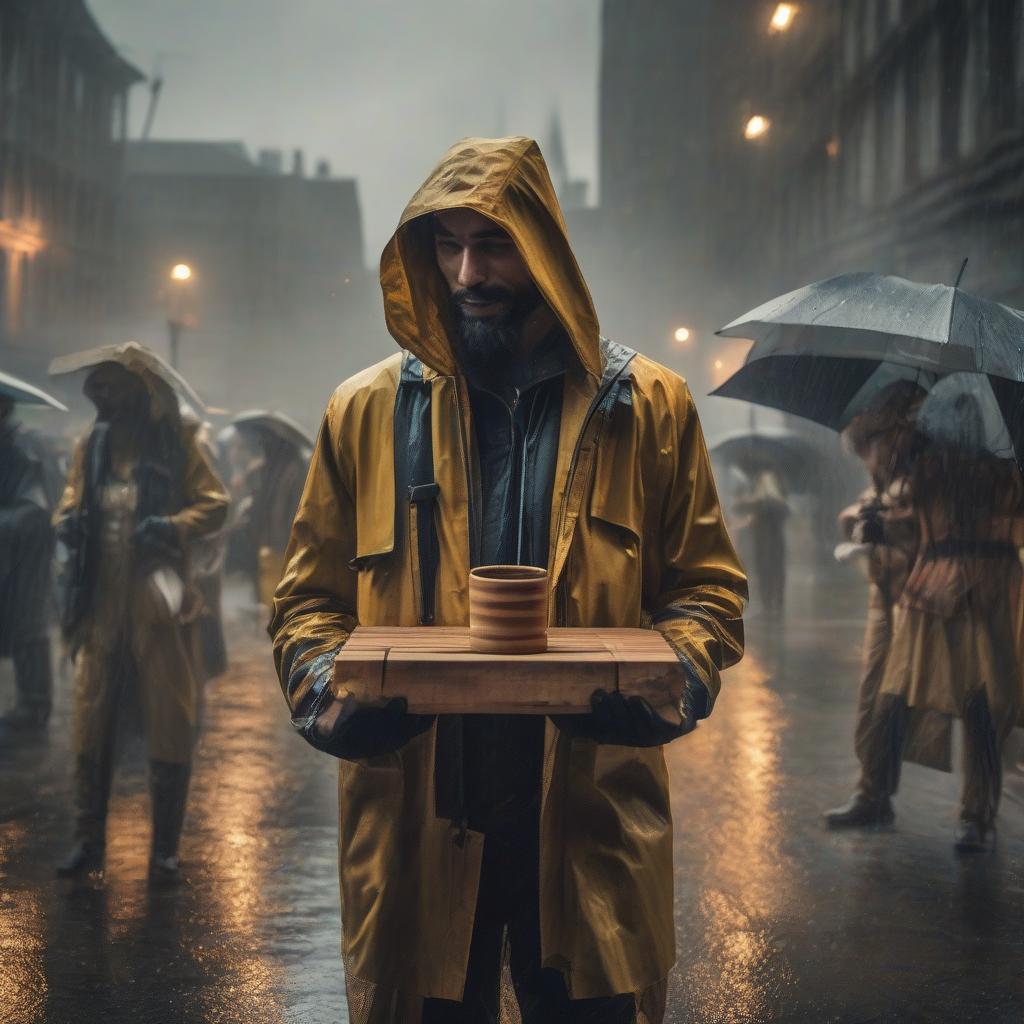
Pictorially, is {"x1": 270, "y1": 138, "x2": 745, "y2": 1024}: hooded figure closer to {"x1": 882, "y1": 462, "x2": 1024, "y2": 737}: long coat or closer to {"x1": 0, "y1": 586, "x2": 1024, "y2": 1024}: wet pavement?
{"x1": 0, "y1": 586, "x2": 1024, "y2": 1024}: wet pavement

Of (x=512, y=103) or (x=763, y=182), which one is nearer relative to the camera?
(x=763, y=182)

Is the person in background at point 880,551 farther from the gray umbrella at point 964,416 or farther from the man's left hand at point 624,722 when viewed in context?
the man's left hand at point 624,722

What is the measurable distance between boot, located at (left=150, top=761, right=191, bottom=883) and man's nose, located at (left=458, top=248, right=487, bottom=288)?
3344mm

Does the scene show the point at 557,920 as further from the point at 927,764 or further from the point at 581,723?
the point at 927,764

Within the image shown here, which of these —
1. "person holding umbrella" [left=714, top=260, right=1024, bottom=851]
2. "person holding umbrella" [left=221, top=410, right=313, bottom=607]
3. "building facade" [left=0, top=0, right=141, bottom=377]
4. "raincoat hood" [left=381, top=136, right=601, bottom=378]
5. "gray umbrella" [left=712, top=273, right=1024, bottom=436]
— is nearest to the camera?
"raincoat hood" [left=381, top=136, right=601, bottom=378]

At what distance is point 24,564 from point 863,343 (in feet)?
13.4

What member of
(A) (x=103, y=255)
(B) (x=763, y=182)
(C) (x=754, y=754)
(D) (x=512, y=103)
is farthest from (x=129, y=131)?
(C) (x=754, y=754)

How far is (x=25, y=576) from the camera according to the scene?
5.73 m

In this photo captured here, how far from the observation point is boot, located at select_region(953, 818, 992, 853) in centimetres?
503

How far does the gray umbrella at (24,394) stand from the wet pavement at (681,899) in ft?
5.37

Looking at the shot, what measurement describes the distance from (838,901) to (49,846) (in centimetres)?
333

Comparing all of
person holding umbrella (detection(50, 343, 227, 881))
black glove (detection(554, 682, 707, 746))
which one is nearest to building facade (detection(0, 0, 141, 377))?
person holding umbrella (detection(50, 343, 227, 881))

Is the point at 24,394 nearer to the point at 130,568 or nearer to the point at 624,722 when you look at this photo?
the point at 130,568

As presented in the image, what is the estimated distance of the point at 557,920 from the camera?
219 cm
